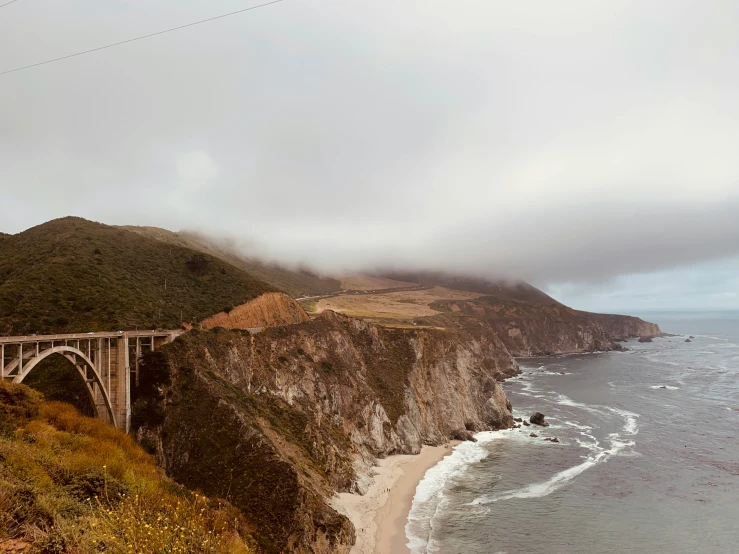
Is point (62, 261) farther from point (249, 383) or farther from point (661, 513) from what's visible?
point (661, 513)

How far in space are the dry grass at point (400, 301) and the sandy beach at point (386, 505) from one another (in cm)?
7139

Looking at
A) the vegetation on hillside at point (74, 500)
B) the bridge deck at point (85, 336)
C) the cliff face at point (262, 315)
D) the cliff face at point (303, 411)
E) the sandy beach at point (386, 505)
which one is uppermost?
the cliff face at point (262, 315)

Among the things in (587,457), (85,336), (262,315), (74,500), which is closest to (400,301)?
(262,315)

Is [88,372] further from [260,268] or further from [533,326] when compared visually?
[533,326]

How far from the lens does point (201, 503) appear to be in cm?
1933

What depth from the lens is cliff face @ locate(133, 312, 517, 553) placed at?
89.9 ft

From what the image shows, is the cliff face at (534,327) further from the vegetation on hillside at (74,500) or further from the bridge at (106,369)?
the vegetation on hillside at (74,500)

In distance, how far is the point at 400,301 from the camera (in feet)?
533

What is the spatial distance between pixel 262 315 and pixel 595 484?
44047 millimetres

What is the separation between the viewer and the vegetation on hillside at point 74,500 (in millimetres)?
8422

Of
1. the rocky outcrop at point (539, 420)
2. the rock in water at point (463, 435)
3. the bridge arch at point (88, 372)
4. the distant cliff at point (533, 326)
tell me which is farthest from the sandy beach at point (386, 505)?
the distant cliff at point (533, 326)

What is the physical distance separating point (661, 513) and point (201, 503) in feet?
131

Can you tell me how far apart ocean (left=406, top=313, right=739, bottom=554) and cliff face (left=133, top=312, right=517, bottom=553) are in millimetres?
7566

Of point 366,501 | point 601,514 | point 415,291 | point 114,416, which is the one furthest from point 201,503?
point 415,291
